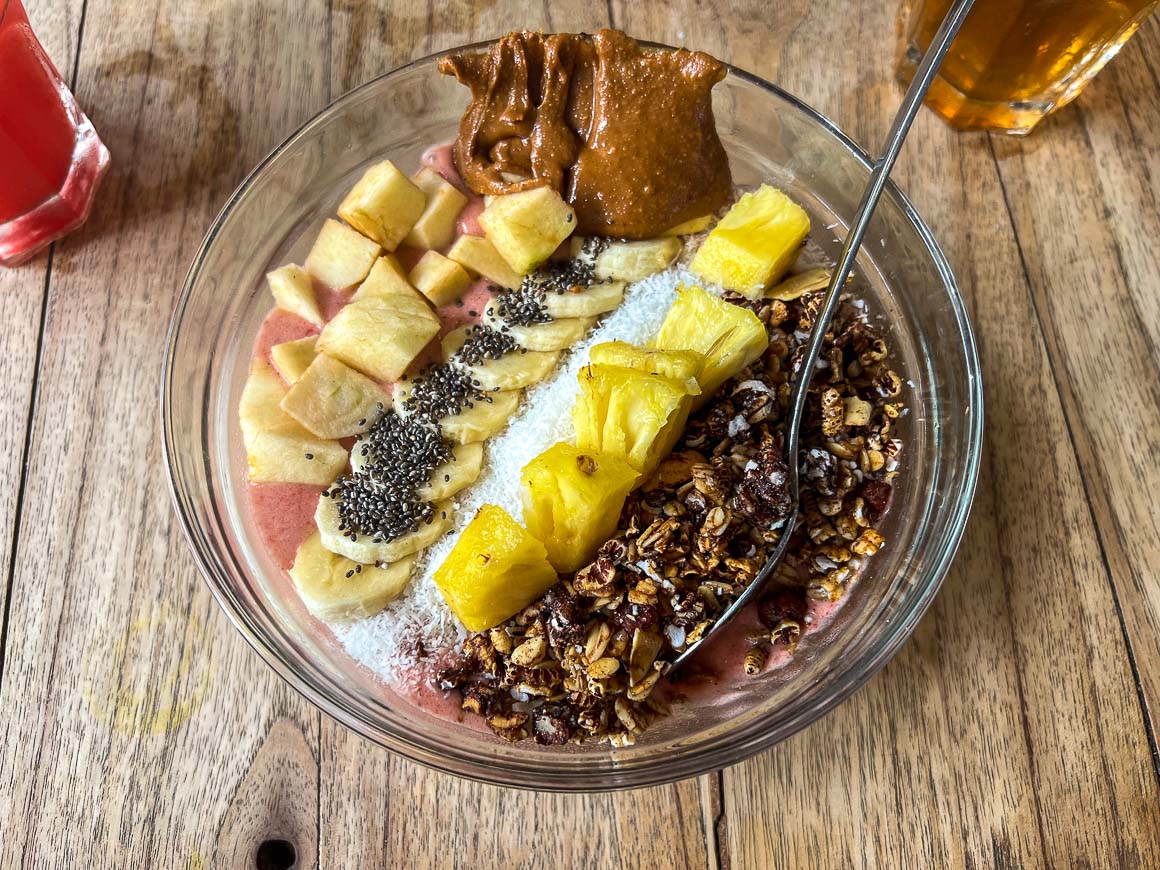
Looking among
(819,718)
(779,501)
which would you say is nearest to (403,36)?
(779,501)

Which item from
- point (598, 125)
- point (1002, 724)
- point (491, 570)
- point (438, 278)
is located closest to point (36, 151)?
point (438, 278)

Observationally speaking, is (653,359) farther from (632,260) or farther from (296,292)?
(296,292)

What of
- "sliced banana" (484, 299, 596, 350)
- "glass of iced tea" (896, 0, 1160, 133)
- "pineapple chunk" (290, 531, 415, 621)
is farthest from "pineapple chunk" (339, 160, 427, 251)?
"glass of iced tea" (896, 0, 1160, 133)

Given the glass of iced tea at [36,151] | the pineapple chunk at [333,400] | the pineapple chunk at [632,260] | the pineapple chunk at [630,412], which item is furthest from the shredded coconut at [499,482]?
the glass of iced tea at [36,151]

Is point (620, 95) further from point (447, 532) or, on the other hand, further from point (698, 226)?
point (447, 532)

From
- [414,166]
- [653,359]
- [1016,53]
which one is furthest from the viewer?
[414,166]

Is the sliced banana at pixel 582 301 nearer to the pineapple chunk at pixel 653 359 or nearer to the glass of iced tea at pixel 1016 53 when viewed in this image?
the pineapple chunk at pixel 653 359
